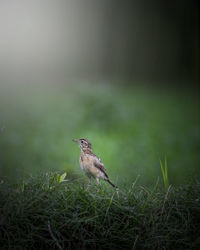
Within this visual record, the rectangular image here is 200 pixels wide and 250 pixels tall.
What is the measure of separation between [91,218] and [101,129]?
6.67 metres

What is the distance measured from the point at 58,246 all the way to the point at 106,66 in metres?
15.6

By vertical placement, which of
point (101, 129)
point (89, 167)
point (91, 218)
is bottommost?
point (101, 129)

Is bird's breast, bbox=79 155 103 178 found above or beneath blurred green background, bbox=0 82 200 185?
above

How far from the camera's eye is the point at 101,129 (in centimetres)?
945

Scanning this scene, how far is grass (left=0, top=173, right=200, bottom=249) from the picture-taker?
274 centimetres

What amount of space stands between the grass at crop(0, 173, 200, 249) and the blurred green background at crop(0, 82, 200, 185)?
2.91 meters

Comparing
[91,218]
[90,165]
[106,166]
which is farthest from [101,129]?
[91,218]

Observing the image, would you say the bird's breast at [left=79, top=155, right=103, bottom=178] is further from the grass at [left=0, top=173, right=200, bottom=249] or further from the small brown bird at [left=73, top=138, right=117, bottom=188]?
the grass at [left=0, top=173, right=200, bottom=249]

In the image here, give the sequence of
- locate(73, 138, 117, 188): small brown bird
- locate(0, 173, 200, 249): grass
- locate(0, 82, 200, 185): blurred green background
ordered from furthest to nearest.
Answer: locate(0, 82, 200, 185): blurred green background
locate(73, 138, 117, 188): small brown bird
locate(0, 173, 200, 249): grass

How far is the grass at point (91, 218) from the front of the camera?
2.74 meters

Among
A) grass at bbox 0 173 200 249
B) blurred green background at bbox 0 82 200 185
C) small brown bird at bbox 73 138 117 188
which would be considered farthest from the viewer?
blurred green background at bbox 0 82 200 185

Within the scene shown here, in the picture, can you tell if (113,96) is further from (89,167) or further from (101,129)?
(89,167)

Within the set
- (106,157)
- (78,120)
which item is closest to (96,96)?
(78,120)

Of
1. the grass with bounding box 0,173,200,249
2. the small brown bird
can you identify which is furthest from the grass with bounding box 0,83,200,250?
the small brown bird
